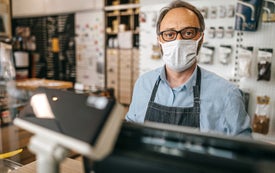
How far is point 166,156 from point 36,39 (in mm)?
7525

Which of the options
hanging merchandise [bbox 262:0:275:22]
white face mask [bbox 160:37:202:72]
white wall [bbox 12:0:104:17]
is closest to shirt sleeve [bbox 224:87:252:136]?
white face mask [bbox 160:37:202:72]

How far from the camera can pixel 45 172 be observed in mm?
624

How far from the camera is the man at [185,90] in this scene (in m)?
1.42

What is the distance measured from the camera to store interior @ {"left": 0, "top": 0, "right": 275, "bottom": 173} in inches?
21.8

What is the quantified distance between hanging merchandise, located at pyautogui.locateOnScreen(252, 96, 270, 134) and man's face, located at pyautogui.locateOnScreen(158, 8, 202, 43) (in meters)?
1.43

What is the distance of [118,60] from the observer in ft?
19.6

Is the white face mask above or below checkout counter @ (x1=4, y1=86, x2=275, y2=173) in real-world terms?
above

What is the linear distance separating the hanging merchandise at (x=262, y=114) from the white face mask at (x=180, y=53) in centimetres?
137

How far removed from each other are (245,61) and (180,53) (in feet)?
4.28

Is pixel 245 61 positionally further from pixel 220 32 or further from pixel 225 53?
pixel 220 32

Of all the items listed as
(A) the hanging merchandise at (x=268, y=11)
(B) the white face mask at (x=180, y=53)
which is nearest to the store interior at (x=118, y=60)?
(A) the hanging merchandise at (x=268, y=11)

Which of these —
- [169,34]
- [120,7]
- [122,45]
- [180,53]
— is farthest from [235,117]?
[120,7]

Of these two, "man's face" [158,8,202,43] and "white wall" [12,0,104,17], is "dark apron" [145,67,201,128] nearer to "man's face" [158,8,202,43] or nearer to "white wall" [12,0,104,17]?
"man's face" [158,8,202,43]

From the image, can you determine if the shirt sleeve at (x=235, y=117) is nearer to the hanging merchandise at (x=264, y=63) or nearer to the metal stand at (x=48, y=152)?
the metal stand at (x=48, y=152)
